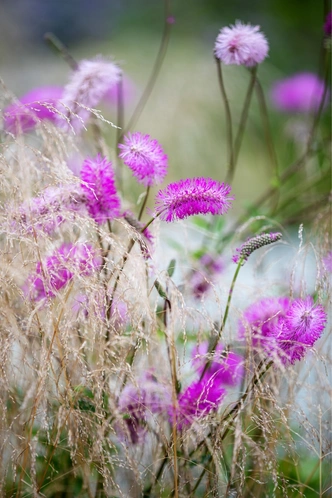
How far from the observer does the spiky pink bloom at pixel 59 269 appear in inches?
21.0

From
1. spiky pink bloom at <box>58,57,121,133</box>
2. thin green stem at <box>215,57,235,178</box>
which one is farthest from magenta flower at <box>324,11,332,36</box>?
spiky pink bloom at <box>58,57,121,133</box>

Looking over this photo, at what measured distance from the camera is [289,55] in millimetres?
3176

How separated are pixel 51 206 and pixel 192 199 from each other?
130 mm

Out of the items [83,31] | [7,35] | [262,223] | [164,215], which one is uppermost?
[83,31]

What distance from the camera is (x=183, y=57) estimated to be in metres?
2.69

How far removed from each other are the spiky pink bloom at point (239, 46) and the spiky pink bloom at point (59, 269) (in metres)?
0.27

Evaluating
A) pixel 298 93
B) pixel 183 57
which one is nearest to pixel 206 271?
pixel 298 93

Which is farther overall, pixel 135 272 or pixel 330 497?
pixel 330 497

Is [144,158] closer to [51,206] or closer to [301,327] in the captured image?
[51,206]

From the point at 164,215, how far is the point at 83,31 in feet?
11.5

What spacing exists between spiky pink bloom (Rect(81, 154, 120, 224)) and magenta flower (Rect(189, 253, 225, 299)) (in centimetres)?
25

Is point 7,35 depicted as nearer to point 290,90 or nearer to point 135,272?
point 290,90

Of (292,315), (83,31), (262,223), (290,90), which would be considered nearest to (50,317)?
(292,315)

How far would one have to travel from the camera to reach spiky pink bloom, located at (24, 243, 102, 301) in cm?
53
